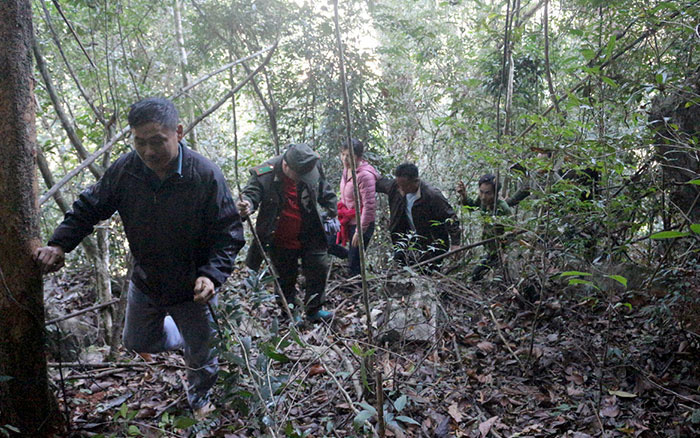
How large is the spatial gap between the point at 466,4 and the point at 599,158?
10389 millimetres

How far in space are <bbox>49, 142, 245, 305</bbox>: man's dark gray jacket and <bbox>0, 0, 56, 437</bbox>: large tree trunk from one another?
20.0 inches

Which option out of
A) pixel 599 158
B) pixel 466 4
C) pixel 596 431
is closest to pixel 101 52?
pixel 599 158

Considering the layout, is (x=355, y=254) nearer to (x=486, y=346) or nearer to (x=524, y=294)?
(x=524, y=294)

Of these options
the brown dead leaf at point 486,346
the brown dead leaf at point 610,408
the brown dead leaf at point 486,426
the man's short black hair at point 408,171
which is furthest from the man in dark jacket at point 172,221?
the man's short black hair at point 408,171

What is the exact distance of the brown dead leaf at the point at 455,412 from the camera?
122 inches

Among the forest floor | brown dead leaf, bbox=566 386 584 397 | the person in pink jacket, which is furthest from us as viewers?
the person in pink jacket

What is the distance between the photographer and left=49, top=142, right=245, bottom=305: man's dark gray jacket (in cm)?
288

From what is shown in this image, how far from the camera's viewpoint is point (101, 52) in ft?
Result: 21.7

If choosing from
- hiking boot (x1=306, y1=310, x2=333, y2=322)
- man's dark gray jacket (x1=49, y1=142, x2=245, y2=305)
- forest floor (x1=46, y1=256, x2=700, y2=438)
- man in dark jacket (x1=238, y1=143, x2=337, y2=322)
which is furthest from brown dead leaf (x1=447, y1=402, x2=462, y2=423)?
hiking boot (x1=306, y1=310, x2=333, y2=322)

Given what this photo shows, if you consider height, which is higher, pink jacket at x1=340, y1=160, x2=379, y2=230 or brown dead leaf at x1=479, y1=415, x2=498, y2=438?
pink jacket at x1=340, y1=160, x2=379, y2=230

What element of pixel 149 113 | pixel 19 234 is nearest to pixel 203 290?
pixel 19 234

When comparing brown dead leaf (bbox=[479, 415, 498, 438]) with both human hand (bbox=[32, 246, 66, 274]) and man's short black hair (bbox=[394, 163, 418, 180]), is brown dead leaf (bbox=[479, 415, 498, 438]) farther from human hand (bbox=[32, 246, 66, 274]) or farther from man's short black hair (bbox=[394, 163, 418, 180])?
man's short black hair (bbox=[394, 163, 418, 180])

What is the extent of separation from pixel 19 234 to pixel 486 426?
2923mm

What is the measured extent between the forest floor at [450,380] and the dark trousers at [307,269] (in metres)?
0.76
